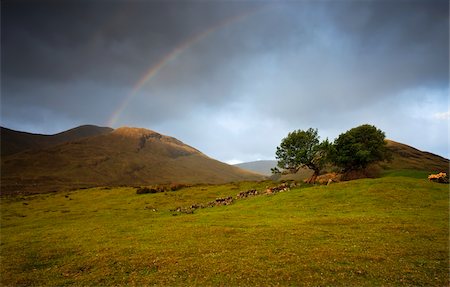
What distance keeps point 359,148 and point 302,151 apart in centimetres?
1720

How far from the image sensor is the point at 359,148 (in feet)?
257

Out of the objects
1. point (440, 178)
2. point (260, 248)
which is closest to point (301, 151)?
point (440, 178)

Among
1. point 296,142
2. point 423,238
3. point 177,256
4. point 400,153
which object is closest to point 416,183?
point 423,238

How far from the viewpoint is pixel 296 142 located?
78.8 meters

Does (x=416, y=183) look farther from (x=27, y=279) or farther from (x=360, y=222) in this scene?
(x=27, y=279)

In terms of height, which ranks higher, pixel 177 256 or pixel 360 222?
pixel 360 222

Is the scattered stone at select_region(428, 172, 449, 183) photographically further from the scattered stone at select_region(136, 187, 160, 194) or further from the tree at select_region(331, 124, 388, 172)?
the scattered stone at select_region(136, 187, 160, 194)

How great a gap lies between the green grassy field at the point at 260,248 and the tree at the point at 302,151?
33.2m

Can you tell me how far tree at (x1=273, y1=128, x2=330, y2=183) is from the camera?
76500 mm

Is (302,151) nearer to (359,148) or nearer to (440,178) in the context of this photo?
(359,148)

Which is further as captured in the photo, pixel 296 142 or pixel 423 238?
pixel 296 142

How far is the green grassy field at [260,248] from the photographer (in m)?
17.2

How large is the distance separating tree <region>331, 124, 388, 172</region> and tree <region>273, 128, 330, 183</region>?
411 cm

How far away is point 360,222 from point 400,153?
170 metres
